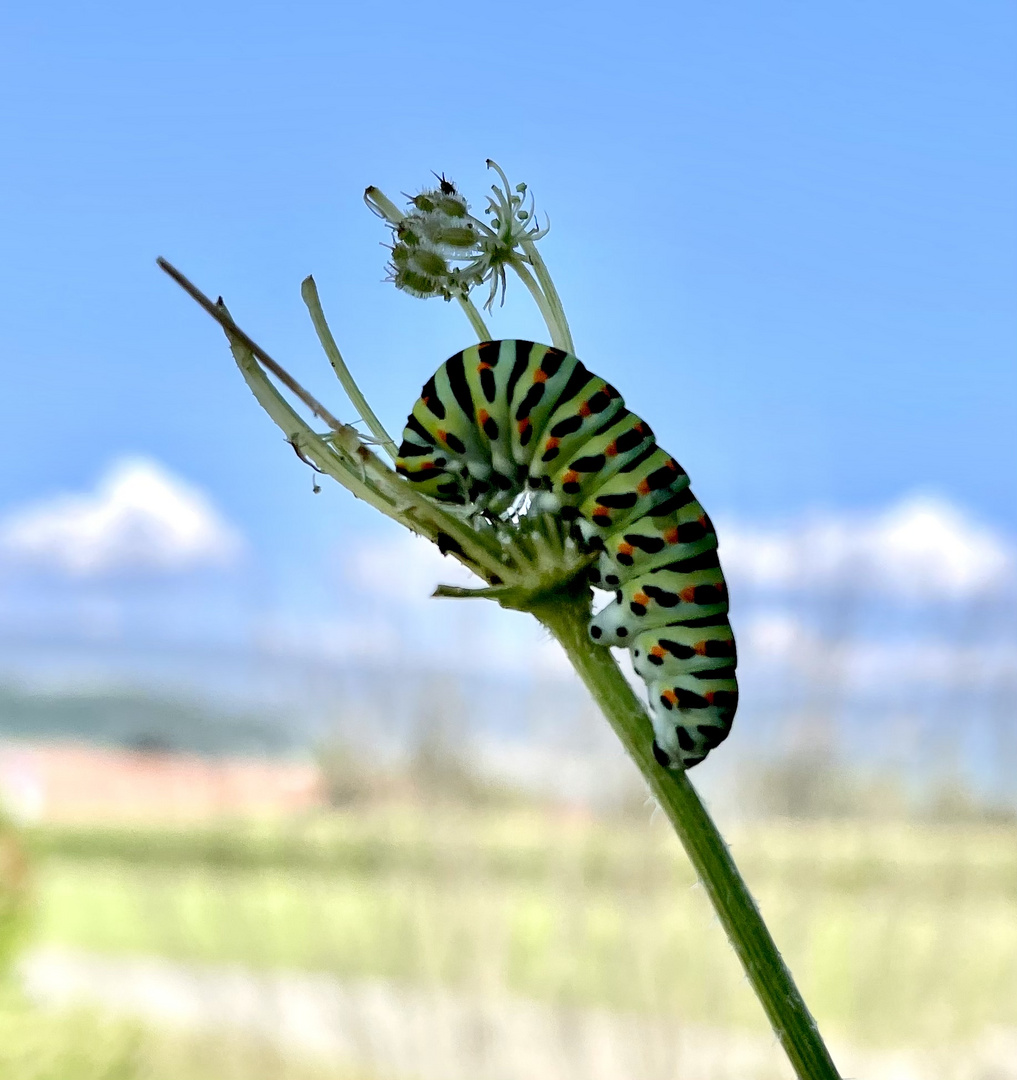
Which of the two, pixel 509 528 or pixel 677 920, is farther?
pixel 677 920

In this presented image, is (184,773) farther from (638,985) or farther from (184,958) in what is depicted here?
(638,985)

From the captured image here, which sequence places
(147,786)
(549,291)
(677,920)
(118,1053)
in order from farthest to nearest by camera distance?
(147,786), (677,920), (118,1053), (549,291)

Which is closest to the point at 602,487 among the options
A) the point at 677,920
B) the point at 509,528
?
the point at 509,528

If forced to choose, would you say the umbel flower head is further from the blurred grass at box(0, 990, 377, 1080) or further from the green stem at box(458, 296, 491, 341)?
the blurred grass at box(0, 990, 377, 1080)

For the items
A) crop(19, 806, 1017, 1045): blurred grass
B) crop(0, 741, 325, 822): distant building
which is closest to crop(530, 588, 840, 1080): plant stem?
crop(19, 806, 1017, 1045): blurred grass

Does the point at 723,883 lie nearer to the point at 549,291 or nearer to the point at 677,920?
the point at 549,291

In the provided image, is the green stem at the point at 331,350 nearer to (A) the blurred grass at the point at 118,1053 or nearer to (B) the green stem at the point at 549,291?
(B) the green stem at the point at 549,291

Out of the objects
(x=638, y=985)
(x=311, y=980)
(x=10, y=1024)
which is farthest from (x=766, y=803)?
(x=10, y=1024)
